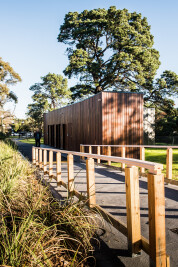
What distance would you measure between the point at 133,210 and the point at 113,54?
22.9m

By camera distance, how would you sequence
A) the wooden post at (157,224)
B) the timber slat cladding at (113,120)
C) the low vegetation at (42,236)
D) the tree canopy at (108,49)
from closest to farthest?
the low vegetation at (42,236) < the wooden post at (157,224) < the timber slat cladding at (113,120) < the tree canopy at (108,49)

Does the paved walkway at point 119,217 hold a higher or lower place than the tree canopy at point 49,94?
lower

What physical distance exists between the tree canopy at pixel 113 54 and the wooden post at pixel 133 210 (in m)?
20.5

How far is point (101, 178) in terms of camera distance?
6.38m

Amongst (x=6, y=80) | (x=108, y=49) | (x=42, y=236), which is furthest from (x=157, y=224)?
(x=6, y=80)

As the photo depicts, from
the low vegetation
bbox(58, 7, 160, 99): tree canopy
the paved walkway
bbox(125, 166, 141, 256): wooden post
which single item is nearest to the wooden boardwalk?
the paved walkway

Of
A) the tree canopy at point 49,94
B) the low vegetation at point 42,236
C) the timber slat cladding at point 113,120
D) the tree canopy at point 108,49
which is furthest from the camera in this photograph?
the tree canopy at point 49,94

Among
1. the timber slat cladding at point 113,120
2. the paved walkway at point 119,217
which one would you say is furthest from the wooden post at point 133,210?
the timber slat cladding at point 113,120

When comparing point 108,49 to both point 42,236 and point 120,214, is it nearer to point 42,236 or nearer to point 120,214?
point 120,214

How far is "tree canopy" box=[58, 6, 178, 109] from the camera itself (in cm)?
2181

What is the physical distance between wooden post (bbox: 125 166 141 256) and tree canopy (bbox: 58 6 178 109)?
20.5 metres

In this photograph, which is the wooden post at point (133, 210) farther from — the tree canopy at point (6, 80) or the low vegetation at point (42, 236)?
the tree canopy at point (6, 80)

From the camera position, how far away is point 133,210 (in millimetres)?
2215

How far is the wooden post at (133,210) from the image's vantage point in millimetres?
2217
